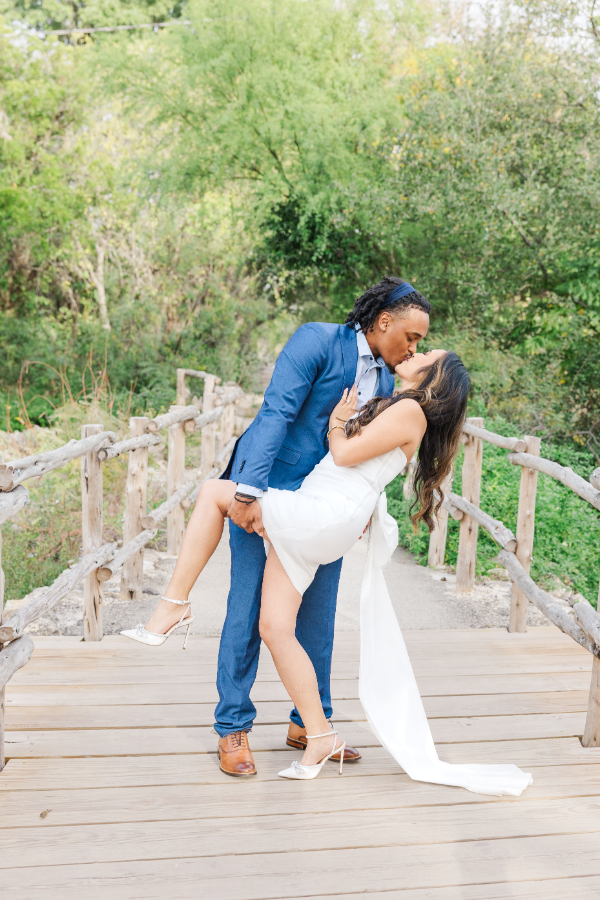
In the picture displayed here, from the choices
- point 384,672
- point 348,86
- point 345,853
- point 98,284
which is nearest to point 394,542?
point 384,672

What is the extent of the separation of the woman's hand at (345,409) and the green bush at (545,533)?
11.8 feet

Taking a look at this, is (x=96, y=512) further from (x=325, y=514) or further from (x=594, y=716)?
(x=594, y=716)

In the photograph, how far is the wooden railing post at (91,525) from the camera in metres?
3.93

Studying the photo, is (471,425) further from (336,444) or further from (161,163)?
(161,163)

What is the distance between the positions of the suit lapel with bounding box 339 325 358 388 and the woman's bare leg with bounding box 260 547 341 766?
2.00 feet

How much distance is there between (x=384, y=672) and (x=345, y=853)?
65 centimetres

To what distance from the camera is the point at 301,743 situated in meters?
2.88

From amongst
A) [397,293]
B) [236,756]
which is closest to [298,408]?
[397,293]

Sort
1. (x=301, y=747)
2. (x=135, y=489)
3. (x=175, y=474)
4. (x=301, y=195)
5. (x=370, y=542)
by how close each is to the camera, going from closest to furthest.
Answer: (x=370, y=542) → (x=301, y=747) → (x=135, y=489) → (x=175, y=474) → (x=301, y=195)

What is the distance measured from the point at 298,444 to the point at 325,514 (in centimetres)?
26

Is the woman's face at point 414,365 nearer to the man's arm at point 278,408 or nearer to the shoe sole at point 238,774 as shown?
the man's arm at point 278,408

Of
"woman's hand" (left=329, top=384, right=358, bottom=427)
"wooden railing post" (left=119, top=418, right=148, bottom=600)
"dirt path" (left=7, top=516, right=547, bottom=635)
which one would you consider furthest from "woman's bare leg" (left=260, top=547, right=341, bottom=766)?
"wooden railing post" (left=119, top=418, right=148, bottom=600)

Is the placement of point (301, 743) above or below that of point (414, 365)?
below

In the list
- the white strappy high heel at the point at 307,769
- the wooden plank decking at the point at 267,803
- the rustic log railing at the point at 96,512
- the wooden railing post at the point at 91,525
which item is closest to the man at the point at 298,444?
the white strappy high heel at the point at 307,769
